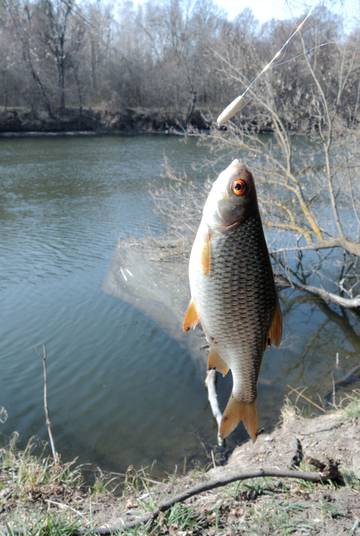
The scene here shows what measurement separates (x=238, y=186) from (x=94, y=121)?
4639 centimetres

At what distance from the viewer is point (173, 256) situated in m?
13.4

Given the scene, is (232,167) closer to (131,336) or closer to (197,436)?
(197,436)

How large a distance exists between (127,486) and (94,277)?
8.44m

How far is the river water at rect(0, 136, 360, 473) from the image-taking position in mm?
7625

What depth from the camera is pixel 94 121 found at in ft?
149

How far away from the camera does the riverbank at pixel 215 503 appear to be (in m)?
3.50

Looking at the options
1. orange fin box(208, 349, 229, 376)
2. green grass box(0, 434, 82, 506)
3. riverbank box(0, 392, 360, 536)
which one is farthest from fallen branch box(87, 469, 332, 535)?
orange fin box(208, 349, 229, 376)

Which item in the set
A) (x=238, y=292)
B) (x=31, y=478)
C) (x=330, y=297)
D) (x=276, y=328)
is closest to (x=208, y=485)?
(x=31, y=478)

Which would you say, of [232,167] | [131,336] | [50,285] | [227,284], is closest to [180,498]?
[227,284]

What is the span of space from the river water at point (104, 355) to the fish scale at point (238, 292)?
17.4 feet

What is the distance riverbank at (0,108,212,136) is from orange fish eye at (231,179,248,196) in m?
40.5

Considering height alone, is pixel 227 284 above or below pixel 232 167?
below

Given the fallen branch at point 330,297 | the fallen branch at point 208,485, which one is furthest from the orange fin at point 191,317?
the fallen branch at point 330,297

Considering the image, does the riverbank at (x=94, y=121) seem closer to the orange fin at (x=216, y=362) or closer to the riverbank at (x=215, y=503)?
the riverbank at (x=215, y=503)
